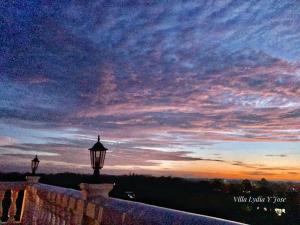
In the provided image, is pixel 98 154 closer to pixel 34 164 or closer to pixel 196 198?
pixel 34 164

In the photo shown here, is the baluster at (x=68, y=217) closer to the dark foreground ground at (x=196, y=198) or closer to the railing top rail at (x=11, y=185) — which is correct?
the railing top rail at (x=11, y=185)

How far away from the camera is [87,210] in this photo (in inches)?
131

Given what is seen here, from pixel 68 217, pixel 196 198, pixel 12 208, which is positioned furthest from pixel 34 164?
pixel 196 198

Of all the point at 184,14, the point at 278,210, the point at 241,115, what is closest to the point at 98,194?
the point at 184,14

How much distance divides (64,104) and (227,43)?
15719mm

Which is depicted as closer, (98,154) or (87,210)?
(87,210)

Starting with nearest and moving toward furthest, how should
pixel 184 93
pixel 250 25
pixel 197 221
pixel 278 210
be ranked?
pixel 197 221, pixel 250 25, pixel 184 93, pixel 278 210

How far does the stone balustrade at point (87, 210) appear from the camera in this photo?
72.2 inches

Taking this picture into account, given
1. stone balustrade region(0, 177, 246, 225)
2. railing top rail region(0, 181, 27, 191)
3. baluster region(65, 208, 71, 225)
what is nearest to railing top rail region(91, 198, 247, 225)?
stone balustrade region(0, 177, 246, 225)

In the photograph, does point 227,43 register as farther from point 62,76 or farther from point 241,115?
point 62,76

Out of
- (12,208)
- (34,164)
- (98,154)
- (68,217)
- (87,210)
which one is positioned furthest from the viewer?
(34,164)

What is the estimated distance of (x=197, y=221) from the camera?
1652mm

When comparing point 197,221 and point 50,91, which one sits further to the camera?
point 50,91

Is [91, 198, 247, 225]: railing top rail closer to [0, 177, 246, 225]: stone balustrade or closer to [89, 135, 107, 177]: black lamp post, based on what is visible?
[0, 177, 246, 225]: stone balustrade
